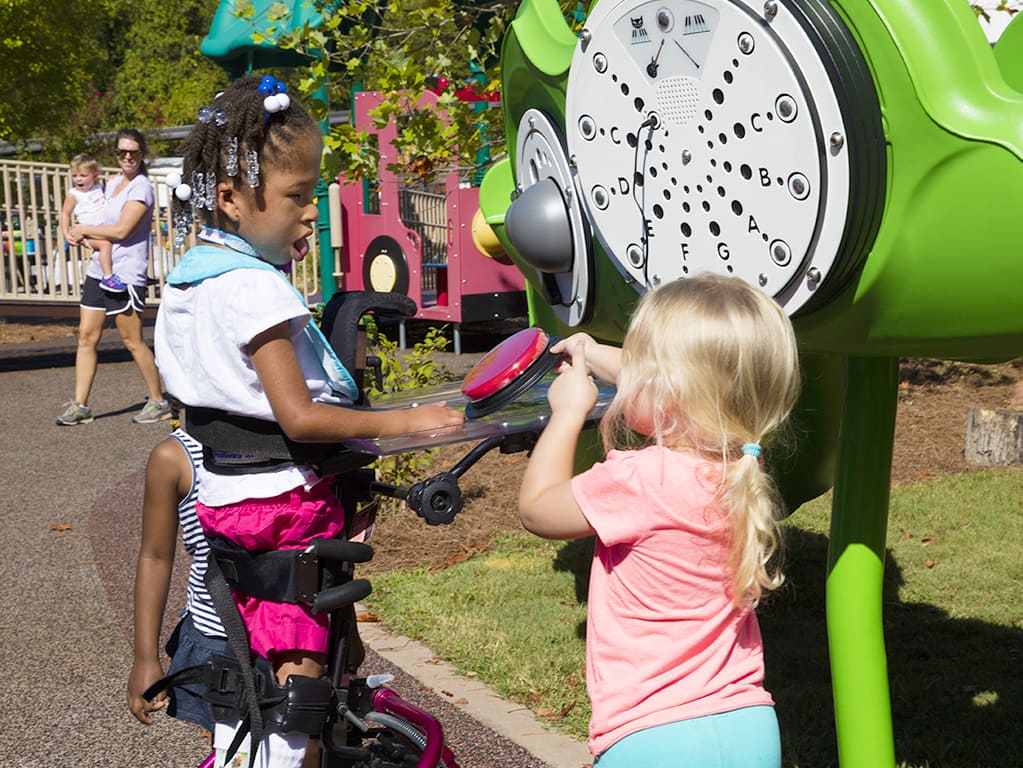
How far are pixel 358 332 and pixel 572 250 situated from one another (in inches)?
23.8

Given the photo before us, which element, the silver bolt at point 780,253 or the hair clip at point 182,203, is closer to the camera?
the silver bolt at point 780,253

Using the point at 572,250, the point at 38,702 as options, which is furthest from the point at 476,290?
the point at 572,250

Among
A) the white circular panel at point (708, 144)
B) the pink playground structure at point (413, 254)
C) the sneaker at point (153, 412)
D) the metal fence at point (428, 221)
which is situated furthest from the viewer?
the metal fence at point (428, 221)

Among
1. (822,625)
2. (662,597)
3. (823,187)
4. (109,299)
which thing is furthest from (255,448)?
(109,299)

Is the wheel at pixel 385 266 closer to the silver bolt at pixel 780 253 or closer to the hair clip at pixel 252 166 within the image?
the hair clip at pixel 252 166

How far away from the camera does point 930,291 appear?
2145 mm

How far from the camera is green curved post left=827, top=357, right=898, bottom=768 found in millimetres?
2613

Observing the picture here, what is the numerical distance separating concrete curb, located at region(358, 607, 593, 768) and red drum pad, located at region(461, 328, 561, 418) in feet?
4.82

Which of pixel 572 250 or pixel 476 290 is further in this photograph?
pixel 476 290

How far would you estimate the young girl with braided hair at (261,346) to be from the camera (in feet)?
7.43

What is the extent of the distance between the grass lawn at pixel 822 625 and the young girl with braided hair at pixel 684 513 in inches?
63.5

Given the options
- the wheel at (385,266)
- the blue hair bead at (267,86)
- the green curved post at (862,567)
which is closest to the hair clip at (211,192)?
the blue hair bead at (267,86)

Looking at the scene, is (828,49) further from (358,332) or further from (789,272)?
(358,332)

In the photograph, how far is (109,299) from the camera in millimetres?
8336
